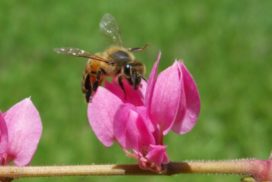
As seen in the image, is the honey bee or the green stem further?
the honey bee

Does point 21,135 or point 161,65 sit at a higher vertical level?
Result: point 21,135

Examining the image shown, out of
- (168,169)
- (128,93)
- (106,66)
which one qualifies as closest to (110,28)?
(106,66)

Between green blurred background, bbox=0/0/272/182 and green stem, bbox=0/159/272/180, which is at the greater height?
green stem, bbox=0/159/272/180

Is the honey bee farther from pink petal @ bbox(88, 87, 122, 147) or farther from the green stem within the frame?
the green stem

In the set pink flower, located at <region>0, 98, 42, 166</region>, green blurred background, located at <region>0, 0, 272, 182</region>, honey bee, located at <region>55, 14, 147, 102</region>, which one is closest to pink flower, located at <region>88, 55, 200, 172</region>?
pink flower, located at <region>0, 98, 42, 166</region>

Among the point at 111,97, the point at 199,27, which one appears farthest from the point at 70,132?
the point at 111,97

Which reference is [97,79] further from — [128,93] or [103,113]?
[103,113]
